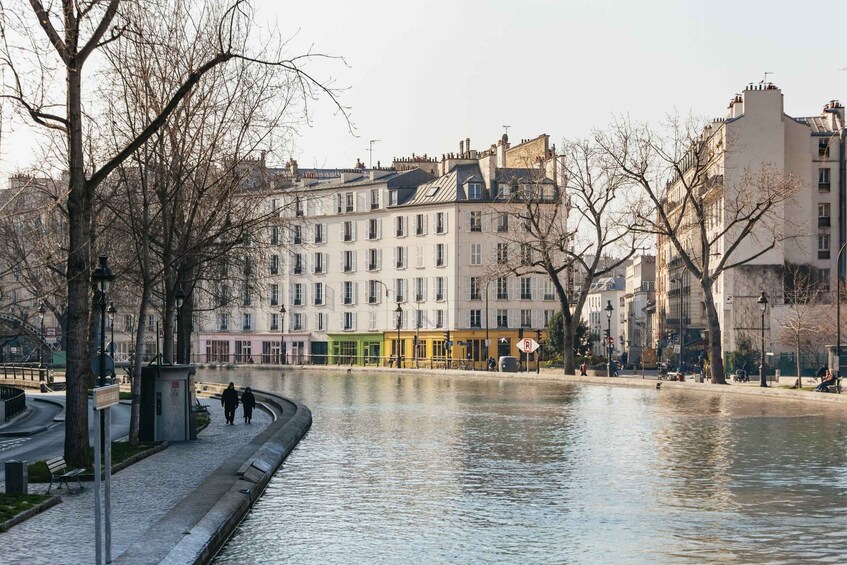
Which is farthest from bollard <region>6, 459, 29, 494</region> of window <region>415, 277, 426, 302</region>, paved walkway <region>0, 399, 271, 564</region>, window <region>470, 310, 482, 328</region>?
window <region>415, 277, 426, 302</region>

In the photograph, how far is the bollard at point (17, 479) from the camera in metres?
19.0

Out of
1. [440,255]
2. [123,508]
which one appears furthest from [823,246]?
[123,508]

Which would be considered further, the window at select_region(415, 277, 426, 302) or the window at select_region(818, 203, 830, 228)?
the window at select_region(415, 277, 426, 302)

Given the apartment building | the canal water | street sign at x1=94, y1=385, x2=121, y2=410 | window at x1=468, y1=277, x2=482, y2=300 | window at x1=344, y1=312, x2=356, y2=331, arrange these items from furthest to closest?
window at x1=344, y1=312, x2=356, y2=331 < window at x1=468, y1=277, x2=482, y2=300 < the apartment building < the canal water < street sign at x1=94, y1=385, x2=121, y2=410

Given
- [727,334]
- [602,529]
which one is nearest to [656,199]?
[727,334]

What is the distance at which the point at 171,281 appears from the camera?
36.2 m

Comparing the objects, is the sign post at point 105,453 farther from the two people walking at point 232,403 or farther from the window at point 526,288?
the window at point 526,288

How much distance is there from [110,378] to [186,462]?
3373 cm

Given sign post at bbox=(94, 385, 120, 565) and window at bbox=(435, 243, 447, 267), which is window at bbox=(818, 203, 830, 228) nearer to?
window at bbox=(435, 243, 447, 267)

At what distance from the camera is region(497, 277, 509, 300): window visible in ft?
356

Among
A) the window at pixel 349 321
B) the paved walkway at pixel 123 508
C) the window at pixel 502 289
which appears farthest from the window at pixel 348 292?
the paved walkway at pixel 123 508

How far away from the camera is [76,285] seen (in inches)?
856

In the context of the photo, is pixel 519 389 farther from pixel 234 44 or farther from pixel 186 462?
pixel 186 462

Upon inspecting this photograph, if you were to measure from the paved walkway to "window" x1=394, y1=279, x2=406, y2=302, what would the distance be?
272ft
